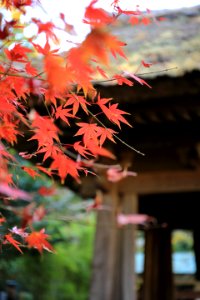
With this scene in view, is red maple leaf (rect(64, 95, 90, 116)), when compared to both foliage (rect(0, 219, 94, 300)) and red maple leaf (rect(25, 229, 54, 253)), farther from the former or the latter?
foliage (rect(0, 219, 94, 300))

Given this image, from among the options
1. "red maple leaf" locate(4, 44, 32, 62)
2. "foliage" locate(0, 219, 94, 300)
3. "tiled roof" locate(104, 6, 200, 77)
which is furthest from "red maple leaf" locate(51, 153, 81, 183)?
"foliage" locate(0, 219, 94, 300)

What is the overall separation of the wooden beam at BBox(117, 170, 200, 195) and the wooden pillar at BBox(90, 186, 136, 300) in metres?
0.10

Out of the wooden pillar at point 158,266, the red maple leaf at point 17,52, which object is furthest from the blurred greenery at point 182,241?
the red maple leaf at point 17,52

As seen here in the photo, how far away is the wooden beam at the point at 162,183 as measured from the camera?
3.57 metres

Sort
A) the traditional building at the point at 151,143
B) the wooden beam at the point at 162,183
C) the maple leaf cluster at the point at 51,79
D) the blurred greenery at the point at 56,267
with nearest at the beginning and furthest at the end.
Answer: the maple leaf cluster at the point at 51,79, the traditional building at the point at 151,143, the wooden beam at the point at 162,183, the blurred greenery at the point at 56,267

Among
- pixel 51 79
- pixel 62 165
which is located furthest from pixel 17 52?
pixel 51 79

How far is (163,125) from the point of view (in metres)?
3.38

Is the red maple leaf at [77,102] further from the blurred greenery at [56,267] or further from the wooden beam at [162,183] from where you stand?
the blurred greenery at [56,267]

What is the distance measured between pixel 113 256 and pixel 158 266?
356cm

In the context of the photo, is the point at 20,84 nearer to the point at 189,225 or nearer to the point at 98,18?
the point at 98,18

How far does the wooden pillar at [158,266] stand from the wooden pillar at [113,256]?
9.01ft

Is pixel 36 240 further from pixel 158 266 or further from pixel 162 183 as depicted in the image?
pixel 158 266

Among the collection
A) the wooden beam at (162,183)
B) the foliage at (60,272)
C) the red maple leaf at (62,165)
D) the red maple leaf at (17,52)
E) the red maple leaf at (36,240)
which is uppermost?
the wooden beam at (162,183)

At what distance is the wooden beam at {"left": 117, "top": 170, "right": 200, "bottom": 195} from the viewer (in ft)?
11.7
